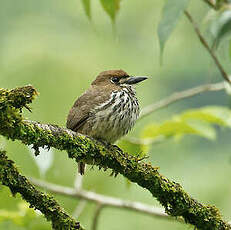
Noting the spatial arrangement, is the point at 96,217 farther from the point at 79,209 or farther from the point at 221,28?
the point at 221,28

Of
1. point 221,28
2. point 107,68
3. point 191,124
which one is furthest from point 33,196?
point 107,68

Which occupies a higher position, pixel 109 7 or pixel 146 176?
pixel 109 7

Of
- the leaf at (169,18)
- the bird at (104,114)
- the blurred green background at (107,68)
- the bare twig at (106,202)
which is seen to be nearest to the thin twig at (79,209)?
the bare twig at (106,202)

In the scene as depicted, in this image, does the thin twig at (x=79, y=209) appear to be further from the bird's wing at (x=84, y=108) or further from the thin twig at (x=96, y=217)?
the bird's wing at (x=84, y=108)

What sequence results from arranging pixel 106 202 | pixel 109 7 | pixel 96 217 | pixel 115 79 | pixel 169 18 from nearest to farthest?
pixel 169 18 < pixel 109 7 < pixel 96 217 < pixel 106 202 < pixel 115 79

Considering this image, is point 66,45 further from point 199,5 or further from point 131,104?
point 131,104

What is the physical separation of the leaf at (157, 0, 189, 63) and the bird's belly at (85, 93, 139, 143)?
1058 mm

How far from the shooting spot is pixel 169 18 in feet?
8.84

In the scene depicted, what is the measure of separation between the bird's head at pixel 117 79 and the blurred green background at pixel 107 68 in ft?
3.60

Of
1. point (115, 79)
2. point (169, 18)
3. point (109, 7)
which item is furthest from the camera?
point (115, 79)

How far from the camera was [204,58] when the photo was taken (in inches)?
460

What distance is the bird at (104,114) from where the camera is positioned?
12.1 ft

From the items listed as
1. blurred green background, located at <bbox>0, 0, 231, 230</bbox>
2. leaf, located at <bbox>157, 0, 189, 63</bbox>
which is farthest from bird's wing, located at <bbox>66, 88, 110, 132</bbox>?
blurred green background, located at <bbox>0, 0, 231, 230</bbox>

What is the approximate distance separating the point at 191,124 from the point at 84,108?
2.21 feet
